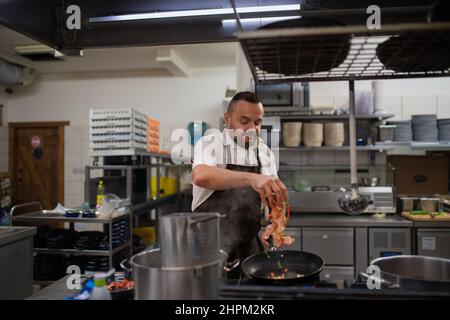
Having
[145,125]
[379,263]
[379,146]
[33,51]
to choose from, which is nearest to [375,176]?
[379,146]

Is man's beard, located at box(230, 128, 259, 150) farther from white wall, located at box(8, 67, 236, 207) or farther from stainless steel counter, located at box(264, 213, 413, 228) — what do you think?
white wall, located at box(8, 67, 236, 207)

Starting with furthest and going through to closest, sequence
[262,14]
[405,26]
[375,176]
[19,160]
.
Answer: [19,160] < [375,176] < [262,14] < [405,26]

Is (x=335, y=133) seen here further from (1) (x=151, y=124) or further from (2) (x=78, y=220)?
(2) (x=78, y=220)

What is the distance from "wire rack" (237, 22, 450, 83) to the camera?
0.96 meters

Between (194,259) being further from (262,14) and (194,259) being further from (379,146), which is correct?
(379,146)

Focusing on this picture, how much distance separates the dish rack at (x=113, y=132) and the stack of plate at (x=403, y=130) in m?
2.87

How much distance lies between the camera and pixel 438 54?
3.79 ft

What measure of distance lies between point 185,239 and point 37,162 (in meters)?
5.64

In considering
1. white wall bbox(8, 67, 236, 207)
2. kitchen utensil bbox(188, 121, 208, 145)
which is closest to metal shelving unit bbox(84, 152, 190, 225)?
kitchen utensil bbox(188, 121, 208, 145)

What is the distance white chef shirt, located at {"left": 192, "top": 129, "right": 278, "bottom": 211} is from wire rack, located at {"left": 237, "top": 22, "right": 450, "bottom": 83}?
0.41 metres

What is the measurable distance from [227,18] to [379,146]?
106 inches

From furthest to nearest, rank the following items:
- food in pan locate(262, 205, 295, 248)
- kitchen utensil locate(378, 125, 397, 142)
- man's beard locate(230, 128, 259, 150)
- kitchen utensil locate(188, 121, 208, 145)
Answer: kitchen utensil locate(188, 121, 208, 145) → kitchen utensil locate(378, 125, 397, 142) → man's beard locate(230, 128, 259, 150) → food in pan locate(262, 205, 295, 248)

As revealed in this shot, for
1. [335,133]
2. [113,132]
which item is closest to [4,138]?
[113,132]
